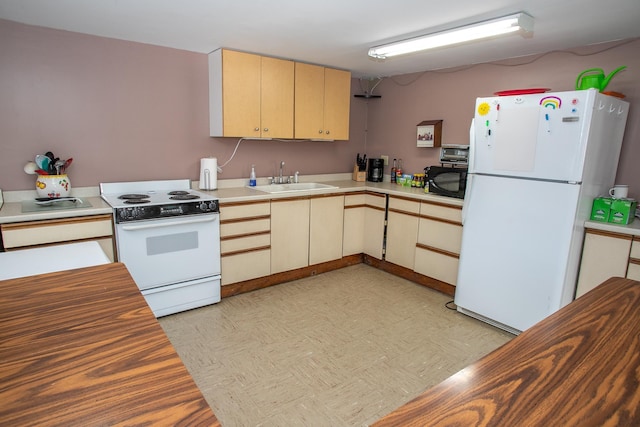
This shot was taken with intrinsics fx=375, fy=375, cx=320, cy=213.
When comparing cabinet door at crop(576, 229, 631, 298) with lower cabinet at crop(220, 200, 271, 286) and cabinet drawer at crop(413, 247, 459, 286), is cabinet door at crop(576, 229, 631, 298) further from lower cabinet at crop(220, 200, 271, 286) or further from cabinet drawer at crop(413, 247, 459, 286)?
lower cabinet at crop(220, 200, 271, 286)

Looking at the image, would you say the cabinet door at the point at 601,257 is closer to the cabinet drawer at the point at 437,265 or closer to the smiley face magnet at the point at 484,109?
the cabinet drawer at the point at 437,265

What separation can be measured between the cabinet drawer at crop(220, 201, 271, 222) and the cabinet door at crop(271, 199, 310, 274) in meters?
0.09

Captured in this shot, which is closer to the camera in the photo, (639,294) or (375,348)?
(639,294)

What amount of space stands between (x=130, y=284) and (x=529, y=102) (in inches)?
106

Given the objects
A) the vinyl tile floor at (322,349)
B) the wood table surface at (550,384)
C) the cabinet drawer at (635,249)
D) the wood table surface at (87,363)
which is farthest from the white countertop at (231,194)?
the wood table surface at (550,384)

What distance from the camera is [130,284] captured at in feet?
4.15

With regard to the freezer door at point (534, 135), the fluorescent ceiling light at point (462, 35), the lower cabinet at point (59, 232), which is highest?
the fluorescent ceiling light at point (462, 35)

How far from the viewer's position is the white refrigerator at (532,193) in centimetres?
247

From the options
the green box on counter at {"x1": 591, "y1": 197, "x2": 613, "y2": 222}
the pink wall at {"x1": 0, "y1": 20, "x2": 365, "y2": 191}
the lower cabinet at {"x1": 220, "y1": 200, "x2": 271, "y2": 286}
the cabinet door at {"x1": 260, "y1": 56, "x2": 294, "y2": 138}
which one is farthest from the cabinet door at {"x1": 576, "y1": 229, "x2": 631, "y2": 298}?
the pink wall at {"x1": 0, "y1": 20, "x2": 365, "y2": 191}

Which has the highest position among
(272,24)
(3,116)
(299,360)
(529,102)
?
(272,24)

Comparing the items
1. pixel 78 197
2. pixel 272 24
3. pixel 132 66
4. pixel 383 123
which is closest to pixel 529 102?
pixel 272 24

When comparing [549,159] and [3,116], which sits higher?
[3,116]

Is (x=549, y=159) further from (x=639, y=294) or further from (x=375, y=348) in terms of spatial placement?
(x=375, y=348)

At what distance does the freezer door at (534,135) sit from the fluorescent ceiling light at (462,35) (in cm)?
47
